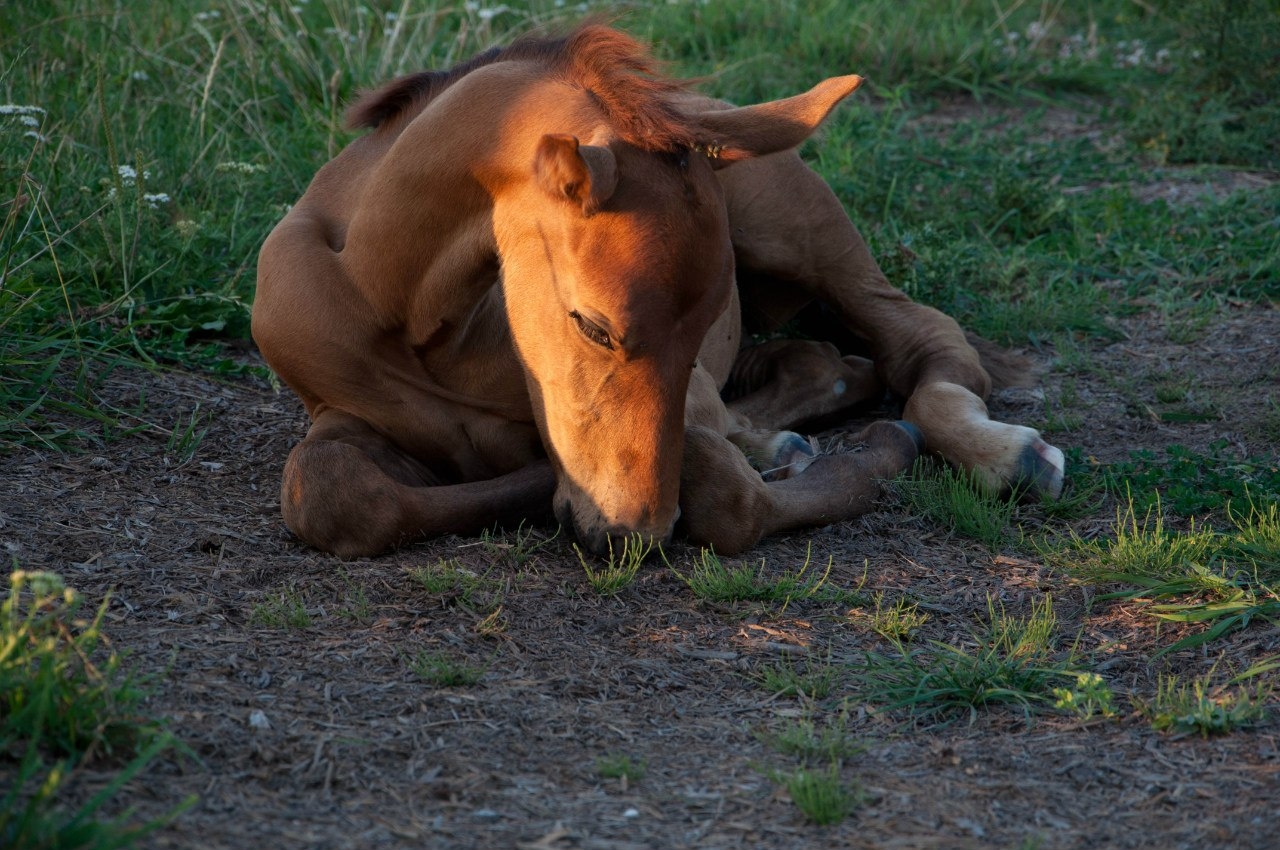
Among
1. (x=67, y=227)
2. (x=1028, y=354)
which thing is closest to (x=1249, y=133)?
(x=1028, y=354)

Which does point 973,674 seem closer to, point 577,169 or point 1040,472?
point 1040,472

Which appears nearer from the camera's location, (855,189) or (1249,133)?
(855,189)

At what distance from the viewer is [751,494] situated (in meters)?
3.69

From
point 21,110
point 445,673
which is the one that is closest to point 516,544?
point 445,673

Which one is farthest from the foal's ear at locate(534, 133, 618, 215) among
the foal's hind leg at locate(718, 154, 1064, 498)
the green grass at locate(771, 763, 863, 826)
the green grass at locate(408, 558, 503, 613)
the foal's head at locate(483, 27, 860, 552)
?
the foal's hind leg at locate(718, 154, 1064, 498)

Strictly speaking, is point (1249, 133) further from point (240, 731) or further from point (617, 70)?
point (240, 731)

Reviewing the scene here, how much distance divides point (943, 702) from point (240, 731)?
1.49 metres

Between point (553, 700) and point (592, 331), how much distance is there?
2.81 ft

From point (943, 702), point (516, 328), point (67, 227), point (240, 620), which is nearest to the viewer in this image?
point (943, 702)

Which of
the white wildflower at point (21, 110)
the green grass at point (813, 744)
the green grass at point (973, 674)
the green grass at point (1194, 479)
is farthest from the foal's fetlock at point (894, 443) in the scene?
the white wildflower at point (21, 110)

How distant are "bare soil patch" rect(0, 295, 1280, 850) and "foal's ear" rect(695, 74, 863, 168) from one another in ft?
3.61

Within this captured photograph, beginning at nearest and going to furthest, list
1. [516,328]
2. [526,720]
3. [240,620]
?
[526,720] < [240,620] < [516,328]

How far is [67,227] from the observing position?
5211mm

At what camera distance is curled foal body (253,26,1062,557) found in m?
3.10
